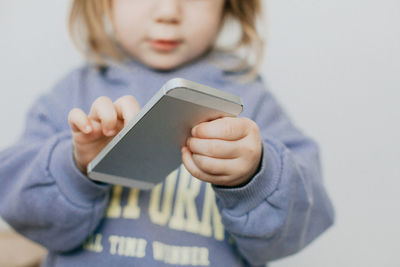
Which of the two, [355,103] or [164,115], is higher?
[164,115]

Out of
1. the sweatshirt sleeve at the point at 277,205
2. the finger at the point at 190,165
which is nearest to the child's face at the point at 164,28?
the sweatshirt sleeve at the point at 277,205

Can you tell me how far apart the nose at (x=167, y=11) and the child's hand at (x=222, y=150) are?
0.26 m

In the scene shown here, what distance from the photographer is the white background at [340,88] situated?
3.06 feet

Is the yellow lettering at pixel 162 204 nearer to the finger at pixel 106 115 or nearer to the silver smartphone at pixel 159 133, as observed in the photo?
the silver smartphone at pixel 159 133

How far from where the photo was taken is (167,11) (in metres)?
0.68

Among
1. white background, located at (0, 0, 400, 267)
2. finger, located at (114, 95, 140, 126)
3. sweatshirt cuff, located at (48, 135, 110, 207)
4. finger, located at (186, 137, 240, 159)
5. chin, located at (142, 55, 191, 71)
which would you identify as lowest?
white background, located at (0, 0, 400, 267)

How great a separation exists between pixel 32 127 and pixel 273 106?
0.37 meters

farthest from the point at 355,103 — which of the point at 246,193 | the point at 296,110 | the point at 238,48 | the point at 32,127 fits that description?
the point at 32,127

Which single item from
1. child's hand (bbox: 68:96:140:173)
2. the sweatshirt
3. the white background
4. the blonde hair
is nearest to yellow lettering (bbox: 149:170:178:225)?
the sweatshirt

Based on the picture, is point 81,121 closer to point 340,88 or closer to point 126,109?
point 126,109

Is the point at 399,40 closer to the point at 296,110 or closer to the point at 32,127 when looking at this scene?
the point at 296,110

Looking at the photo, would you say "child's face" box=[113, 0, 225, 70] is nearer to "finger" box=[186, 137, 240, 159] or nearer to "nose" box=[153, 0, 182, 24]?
"nose" box=[153, 0, 182, 24]

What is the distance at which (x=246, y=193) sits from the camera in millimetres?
542

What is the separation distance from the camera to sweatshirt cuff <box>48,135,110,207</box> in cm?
59
